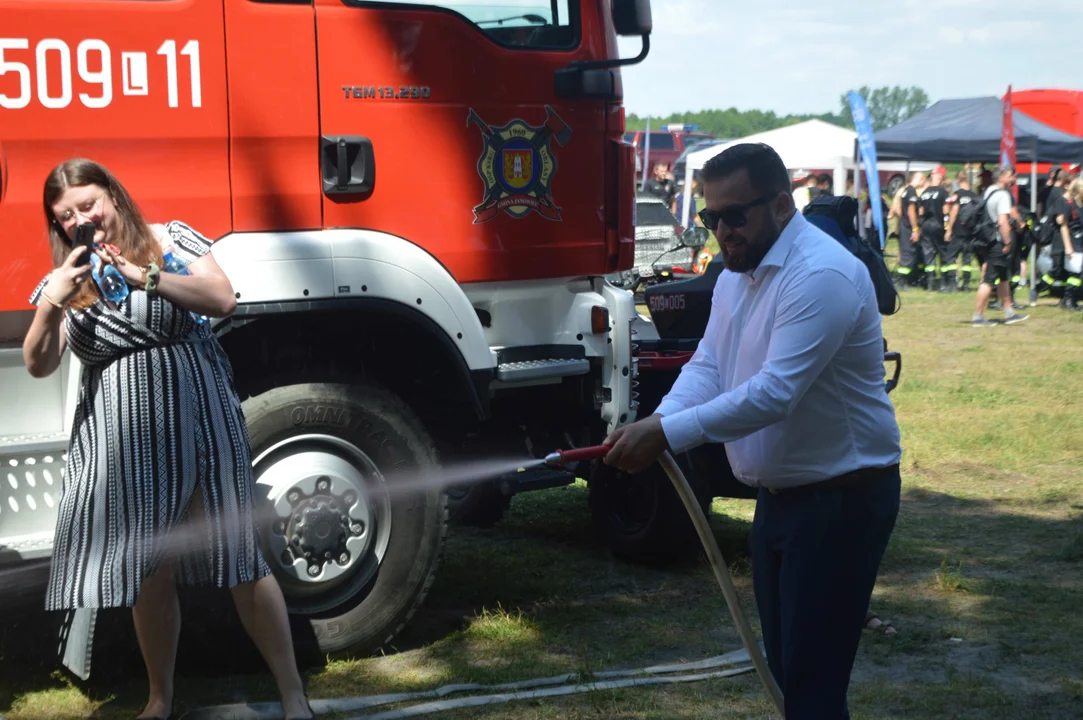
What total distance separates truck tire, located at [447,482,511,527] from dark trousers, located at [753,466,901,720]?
130 inches

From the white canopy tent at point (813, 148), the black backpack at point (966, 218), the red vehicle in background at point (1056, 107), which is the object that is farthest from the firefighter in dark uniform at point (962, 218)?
the white canopy tent at point (813, 148)

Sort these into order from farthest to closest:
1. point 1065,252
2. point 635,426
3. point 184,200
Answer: point 1065,252 → point 184,200 → point 635,426

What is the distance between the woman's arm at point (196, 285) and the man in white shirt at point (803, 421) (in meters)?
1.44

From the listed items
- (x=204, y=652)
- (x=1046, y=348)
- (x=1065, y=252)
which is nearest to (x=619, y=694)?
(x=204, y=652)

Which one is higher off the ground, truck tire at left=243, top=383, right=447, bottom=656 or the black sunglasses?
the black sunglasses

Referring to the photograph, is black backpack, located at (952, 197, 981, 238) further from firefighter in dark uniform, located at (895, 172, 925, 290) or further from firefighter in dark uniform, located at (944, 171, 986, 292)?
firefighter in dark uniform, located at (895, 172, 925, 290)

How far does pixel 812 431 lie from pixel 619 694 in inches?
69.9

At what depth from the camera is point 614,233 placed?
5.41 metres

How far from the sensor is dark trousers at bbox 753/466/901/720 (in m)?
Result: 3.15

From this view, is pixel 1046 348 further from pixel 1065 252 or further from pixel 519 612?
pixel 519 612

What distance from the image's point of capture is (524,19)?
5.18m

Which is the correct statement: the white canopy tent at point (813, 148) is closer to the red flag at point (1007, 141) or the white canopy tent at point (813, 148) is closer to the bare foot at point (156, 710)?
the red flag at point (1007, 141)

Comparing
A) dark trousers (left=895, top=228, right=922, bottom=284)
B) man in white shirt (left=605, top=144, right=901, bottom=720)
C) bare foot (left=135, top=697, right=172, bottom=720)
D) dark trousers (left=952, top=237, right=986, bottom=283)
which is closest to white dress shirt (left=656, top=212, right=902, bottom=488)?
man in white shirt (left=605, top=144, right=901, bottom=720)

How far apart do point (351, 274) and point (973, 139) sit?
18234 millimetres
